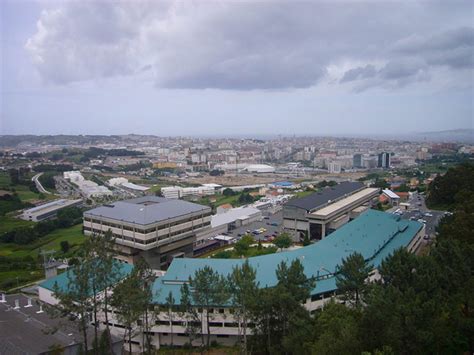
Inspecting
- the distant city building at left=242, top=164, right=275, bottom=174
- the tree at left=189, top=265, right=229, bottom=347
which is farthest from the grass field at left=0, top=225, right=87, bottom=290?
the distant city building at left=242, top=164, right=275, bottom=174

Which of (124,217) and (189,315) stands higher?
(124,217)

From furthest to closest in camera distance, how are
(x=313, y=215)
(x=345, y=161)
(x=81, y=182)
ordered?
(x=345, y=161), (x=81, y=182), (x=313, y=215)

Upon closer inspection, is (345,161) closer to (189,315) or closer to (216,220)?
(216,220)

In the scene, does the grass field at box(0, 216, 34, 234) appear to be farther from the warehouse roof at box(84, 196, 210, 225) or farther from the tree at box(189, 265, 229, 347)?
the tree at box(189, 265, 229, 347)

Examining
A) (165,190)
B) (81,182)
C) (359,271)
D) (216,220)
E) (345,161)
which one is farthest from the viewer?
(345,161)

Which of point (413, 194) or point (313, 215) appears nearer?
point (313, 215)

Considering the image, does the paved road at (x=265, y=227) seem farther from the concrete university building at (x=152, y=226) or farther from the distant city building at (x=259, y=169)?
the distant city building at (x=259, y=169)

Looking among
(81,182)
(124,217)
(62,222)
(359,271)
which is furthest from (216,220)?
(81,182)

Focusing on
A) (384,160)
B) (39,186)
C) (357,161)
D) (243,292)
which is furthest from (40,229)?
(357,161)
